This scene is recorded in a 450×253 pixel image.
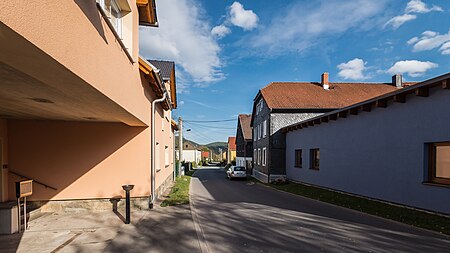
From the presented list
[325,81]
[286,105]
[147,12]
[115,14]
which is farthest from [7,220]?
[325,81]

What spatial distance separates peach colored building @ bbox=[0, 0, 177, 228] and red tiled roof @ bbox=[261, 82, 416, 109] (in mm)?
13917

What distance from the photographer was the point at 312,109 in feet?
69.7

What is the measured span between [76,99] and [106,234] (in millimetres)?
3335

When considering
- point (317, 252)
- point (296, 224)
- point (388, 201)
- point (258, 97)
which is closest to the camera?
point (317, 252)

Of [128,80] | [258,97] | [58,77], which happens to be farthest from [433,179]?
[258,97]

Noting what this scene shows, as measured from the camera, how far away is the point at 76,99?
474cm

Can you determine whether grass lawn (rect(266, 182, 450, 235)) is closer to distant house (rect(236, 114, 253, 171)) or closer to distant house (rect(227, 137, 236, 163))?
distant house (rect(236, 114, 253, 171))

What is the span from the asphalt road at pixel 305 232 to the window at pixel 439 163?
7.56ft

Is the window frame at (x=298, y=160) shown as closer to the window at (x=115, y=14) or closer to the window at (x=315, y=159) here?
the window at (x=315, y=159)

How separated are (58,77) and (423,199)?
10130mm

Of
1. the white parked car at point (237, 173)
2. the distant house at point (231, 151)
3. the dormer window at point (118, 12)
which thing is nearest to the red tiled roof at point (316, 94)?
the white parked car at point (237, 173)

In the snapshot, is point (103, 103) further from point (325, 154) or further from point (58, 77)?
point (325, 154)

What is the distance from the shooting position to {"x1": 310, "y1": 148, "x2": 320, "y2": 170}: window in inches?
622

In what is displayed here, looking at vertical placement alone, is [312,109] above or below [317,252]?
above
